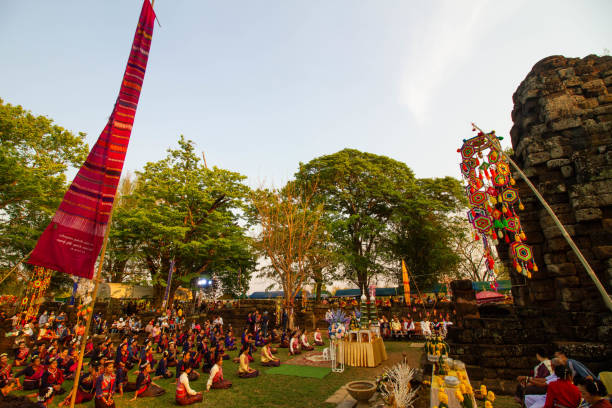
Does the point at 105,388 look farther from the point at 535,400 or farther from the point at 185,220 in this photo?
the point at 185,220

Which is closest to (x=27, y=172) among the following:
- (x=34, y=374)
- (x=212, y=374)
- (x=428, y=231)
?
(x=34, y=374)

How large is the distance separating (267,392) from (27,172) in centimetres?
1973

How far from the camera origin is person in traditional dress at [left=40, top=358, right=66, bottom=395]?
794 cm

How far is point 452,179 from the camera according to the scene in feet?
91.8

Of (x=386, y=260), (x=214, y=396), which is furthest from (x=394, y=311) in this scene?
(x=214, y=396)

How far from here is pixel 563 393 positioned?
4535 millimetres

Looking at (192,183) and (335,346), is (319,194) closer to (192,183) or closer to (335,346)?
(192,183)

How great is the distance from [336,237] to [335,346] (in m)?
15.8

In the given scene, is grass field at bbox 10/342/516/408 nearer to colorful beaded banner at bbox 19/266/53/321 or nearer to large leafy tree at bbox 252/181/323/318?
large leafy tree at bbox 252/181/323/318

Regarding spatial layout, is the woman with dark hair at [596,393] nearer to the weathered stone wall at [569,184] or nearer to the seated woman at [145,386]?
the weathered stone wall at [569,184]

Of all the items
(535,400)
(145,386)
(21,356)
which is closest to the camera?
(535,400)

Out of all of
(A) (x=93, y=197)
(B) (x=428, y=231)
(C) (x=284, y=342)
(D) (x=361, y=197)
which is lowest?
(C) (x=284, y=342)

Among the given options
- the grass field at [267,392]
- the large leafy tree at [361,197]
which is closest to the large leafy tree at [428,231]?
the large leafy tree at [361,197]

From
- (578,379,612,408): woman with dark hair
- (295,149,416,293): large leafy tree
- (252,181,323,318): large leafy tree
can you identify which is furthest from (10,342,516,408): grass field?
(295,149,416,293): large leafy tree
